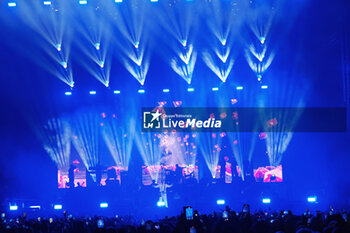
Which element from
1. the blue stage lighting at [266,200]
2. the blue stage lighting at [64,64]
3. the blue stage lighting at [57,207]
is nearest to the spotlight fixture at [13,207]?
the blue stage lighting at [57,207]

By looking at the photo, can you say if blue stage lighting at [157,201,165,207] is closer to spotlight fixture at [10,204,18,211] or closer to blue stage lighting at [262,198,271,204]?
blue stage lighting at [262,198,271,204]

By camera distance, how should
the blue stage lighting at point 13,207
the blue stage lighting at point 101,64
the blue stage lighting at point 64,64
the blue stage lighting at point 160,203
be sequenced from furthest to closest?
the blue stage lighting at point 101,64 → the blue stage lighting at point 64,64 → the blue stage lighting at point 160,203 → the blue stage lighting at point 13,207

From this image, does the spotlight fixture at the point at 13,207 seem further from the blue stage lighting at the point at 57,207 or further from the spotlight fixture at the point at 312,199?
the spotlight fixture at the point at 312,199

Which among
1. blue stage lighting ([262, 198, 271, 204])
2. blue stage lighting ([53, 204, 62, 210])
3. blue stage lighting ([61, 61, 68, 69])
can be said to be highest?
blue stage lighting ([61, 61, 68, 69])

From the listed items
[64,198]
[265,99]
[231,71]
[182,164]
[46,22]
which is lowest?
[64,198]

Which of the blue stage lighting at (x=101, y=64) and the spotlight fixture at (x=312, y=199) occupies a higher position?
the blue stage lighting at (x=101, y=64)

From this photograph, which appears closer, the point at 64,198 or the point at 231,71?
the point at 64,198

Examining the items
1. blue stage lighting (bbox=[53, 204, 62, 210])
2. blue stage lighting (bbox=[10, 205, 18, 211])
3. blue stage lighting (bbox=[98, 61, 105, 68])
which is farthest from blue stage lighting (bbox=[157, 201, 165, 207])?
blue stage lighting (bbox=[98, 61, 105, 68])

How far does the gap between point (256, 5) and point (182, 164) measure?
765 cm

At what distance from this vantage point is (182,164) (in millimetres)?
20734

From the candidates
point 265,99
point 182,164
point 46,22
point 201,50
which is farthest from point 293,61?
point 46,22

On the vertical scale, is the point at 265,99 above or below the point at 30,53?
below

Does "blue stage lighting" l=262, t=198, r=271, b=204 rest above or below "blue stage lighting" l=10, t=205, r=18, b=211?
above

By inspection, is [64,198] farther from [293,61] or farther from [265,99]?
[293,61]
